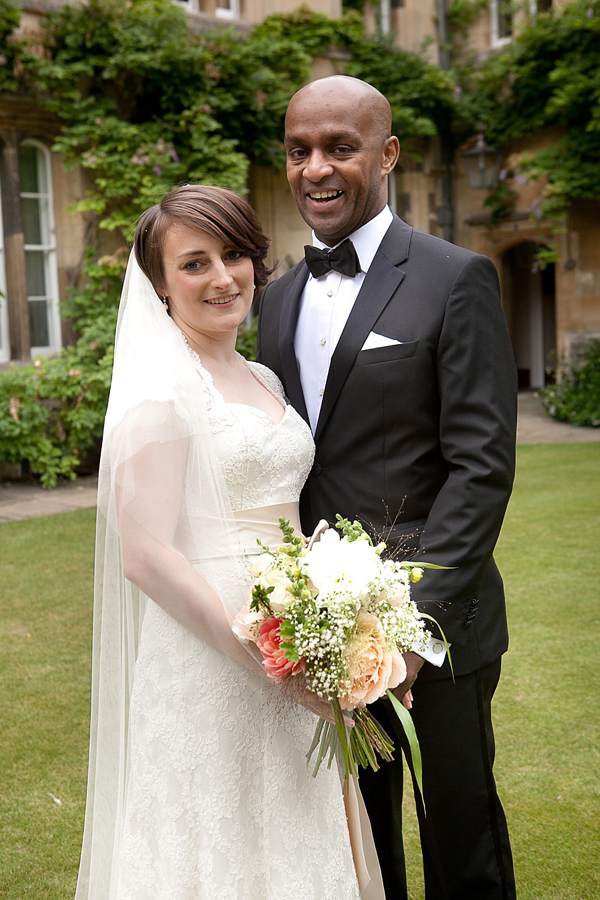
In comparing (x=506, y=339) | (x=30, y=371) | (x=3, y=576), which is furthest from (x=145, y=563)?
(x=30, y=371)

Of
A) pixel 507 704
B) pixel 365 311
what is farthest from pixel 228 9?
pixel 365 311

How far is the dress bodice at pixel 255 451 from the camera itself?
2.17m

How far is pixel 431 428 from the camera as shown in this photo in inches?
A: 89.0

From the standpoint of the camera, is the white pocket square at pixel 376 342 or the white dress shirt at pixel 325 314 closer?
the white pocket square at pixel 376 342

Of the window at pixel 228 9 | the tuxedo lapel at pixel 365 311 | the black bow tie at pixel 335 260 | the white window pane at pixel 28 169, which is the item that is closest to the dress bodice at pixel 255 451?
the tuxedo lapel at pixel 365 311

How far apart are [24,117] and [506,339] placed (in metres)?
8.43

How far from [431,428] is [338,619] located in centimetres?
67

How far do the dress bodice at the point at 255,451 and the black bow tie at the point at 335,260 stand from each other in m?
0.40

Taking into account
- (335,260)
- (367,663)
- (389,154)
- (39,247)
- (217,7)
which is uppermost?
(217,7)

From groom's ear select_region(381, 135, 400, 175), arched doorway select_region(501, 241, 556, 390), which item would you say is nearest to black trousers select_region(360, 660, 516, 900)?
groom's ear select_region(381, 135, 400, 175)

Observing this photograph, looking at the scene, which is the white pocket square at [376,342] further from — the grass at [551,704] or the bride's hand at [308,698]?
the grass at [551,704]

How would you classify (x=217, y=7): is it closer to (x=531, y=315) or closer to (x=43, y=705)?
(x=531, y=315)

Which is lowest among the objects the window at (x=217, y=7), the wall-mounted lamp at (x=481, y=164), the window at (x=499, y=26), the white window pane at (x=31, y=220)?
the white window pane at (x=31, y=220)

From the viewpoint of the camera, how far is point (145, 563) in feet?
6.66
